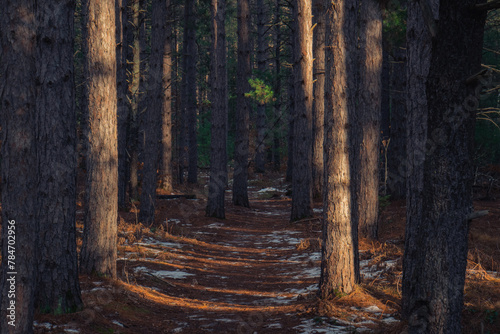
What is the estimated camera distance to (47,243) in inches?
220

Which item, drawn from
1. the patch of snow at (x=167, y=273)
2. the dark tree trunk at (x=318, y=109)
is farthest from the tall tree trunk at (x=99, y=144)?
the dark tree trunk at (x=318, y=109)

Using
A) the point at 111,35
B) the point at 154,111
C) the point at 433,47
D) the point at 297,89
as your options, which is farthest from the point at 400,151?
the point at 433,47

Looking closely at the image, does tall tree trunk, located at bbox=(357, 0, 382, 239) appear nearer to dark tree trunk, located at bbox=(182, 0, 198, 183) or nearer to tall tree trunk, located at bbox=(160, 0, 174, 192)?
tall tree trunk, located at bbox=(160, 0, 174, 192)

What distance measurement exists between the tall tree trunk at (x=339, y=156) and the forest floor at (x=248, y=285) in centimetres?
35

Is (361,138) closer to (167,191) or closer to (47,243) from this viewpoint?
(47,243)

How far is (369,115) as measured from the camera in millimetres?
11453

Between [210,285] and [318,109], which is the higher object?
[318,109]


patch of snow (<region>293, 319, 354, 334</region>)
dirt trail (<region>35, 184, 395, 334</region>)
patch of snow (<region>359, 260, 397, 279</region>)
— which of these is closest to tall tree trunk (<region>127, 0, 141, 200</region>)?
dirt trail (<region>35, 184, 395, 334</region>)

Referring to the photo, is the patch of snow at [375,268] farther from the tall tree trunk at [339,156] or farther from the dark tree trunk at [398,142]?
the dark tree trunk at [398,142]

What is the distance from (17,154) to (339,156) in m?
4.50

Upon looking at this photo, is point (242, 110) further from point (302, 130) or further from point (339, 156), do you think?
point (339, 156)

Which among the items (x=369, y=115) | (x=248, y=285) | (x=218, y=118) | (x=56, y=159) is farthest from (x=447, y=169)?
(x=218, y=118)

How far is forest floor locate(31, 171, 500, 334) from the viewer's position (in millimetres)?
5762

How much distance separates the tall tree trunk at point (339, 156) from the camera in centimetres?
664
